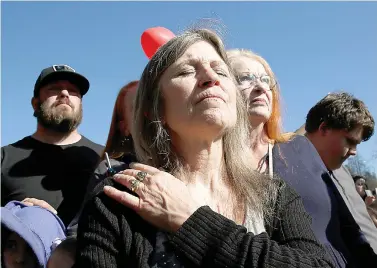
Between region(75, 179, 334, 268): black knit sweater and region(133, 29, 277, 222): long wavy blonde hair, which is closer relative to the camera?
region(75, 179, 334, 268): black knit sweater

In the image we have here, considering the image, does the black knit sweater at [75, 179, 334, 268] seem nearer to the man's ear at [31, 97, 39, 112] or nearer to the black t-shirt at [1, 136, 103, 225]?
the black t-shirt at [1, 136, 103, 225]

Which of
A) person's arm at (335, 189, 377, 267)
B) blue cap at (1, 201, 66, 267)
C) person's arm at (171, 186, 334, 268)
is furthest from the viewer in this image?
person's arm at (335, 189, 377, 267)

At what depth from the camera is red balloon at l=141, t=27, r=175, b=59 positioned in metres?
2.97

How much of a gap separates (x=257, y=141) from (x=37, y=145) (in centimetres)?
176

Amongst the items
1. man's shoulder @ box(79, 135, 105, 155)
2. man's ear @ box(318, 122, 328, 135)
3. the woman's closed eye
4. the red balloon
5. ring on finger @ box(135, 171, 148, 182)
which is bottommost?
man's shoulder @ box(79, 135, 105, 155)

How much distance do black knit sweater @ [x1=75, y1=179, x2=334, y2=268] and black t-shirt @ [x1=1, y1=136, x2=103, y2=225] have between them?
1528 mm

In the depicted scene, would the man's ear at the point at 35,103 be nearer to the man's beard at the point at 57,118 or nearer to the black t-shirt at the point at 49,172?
the man's beard at the point at 57,118

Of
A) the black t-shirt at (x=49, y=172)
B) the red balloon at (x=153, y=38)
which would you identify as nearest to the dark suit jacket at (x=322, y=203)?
the red balloon at (x=153, y=38)

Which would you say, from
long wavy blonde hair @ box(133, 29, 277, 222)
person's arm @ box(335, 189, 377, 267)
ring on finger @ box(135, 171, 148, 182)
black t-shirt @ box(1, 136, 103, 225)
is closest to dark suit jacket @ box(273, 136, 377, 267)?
person's arm @ box(335, 189, 377, 267)

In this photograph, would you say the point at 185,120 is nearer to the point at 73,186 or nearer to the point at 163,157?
the point at 163,157

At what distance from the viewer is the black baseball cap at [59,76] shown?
11.6 ft

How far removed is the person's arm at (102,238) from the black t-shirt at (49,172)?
1.51 meters

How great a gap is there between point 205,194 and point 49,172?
177 centimetres

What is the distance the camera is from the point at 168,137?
175 centimetres
